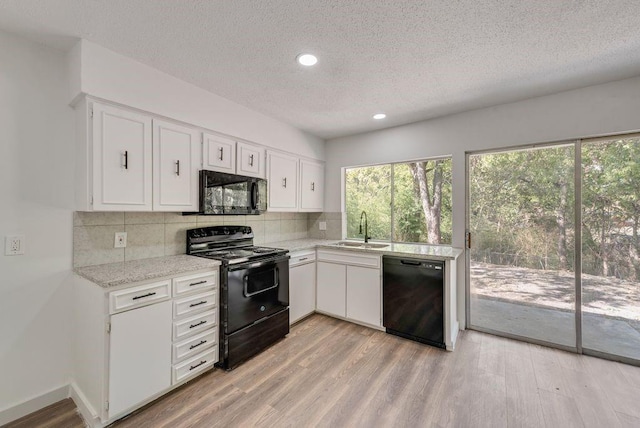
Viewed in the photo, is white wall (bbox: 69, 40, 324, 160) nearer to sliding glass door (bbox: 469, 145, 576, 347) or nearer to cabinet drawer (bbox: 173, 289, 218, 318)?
cabinet drawer (bbox: 173, 289, 218, 318)

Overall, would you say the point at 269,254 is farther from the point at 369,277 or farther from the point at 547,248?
the point at 547,248

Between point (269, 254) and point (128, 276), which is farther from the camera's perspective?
point (269, 254)

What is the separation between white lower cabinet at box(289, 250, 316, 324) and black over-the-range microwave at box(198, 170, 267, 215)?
728 mm

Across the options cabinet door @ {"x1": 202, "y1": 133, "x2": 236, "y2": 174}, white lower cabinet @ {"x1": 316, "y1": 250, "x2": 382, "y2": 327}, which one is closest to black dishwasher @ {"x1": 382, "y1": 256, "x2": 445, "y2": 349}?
white lower cabinet @ {"x1": 316, "y1": 250, "x2": 382, "y2": 327}

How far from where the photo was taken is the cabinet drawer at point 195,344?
200 centimetres

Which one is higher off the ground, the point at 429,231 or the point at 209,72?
the point at 209,72

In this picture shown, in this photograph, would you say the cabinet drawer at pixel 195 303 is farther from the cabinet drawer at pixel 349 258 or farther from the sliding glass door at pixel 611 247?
the sliding glass door at pixel 611 247

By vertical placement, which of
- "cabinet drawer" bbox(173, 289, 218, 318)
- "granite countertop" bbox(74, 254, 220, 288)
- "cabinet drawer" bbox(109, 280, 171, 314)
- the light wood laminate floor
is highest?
"granite countertop" bbox(74, 254, 220, 288)

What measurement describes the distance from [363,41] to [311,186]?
2.28m

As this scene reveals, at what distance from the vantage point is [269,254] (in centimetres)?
267

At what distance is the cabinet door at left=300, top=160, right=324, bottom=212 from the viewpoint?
3768 mm

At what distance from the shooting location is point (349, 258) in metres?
3.21

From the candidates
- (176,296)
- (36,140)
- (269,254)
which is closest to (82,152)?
(36,140)

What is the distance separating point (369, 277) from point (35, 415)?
2.80 metres
